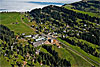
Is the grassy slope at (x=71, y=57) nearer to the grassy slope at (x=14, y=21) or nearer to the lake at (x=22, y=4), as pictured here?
the grassy slope at (x=14, y=21)

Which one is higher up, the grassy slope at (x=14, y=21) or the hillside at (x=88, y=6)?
the hillside at (x=88, y=6)

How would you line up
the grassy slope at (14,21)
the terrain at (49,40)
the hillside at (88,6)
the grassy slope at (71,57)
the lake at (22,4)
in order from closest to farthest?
1. the terrain at (49,40)
2. the grassy slope at (71,57)
3. the grassy slope at (14,21)
4. the lake at (22,4)
5. the hillside at (88,6)

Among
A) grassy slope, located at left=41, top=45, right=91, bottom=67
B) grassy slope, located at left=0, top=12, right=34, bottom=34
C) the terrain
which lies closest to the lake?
the terrain

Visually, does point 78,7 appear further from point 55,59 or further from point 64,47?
point 55,59

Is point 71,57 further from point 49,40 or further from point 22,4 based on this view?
point 22,4

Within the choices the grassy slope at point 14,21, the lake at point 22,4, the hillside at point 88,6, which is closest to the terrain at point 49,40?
the grassy slope at point 14,21

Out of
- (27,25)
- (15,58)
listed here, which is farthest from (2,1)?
(15,58)

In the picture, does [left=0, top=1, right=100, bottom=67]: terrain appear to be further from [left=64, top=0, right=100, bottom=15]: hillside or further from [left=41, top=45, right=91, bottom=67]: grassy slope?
[left=64, top=0, right=100, bottom=15]: hillside
